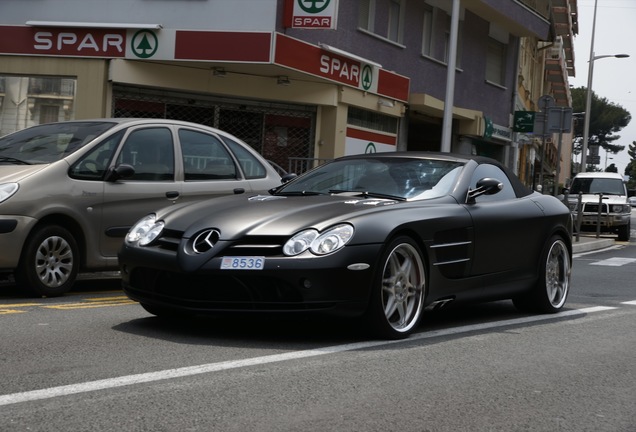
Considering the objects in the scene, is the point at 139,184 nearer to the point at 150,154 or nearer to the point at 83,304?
the point at 150,154

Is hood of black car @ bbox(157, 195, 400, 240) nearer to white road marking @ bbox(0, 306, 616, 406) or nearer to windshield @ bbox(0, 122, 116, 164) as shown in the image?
white road marking @ bbox(0, 306, 616, 406)

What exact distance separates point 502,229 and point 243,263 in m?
2.47

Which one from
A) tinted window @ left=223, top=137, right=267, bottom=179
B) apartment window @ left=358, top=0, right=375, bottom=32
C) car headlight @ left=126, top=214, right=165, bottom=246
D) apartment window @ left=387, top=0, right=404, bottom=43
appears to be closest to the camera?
car headlight @ left=126, top=214, right=165, bottom=246

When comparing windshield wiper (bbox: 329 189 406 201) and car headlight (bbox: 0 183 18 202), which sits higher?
windshield wiper (bbox: 329 189 406 201)

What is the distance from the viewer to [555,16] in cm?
4434

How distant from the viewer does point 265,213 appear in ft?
21.6

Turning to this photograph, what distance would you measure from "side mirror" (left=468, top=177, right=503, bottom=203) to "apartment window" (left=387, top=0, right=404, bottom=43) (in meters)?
17.4

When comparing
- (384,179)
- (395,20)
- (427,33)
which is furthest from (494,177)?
(427,33)

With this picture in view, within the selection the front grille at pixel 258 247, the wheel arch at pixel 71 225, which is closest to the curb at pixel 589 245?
the wheel arch at pixel 71 225

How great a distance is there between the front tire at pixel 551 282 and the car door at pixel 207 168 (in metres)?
2.95

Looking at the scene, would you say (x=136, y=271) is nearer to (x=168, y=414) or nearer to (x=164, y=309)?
(x=164, y=309)

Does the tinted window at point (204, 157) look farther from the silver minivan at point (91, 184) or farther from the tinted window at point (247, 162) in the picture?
the tinted window at point (247, 162)

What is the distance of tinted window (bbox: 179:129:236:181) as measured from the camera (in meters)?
9.84

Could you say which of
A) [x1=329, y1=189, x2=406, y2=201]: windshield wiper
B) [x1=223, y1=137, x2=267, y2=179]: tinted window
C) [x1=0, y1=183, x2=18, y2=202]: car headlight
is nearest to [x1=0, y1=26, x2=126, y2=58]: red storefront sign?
[x1=223, y1=137, x2=267, y2=179]: tinted window
